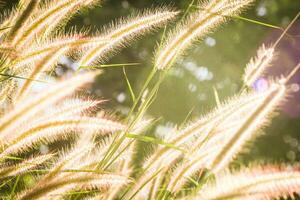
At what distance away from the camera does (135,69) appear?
6.98 meters

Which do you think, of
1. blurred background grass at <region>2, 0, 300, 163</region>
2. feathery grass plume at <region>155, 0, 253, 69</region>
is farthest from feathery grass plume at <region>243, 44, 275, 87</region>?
blurred background grass at <region>2, 0, 300, 163</region>

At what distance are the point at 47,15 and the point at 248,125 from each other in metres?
0.80

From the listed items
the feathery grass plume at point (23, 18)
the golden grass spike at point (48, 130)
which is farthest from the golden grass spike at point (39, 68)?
the golden grass spike at point (48, 130)

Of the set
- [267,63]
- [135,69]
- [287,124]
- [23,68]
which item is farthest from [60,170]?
[287,124]

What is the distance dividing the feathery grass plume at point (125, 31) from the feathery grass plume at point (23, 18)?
0.31 meters

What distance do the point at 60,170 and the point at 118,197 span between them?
0.22 meters

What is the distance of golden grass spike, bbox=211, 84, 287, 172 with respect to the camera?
35.9 inches

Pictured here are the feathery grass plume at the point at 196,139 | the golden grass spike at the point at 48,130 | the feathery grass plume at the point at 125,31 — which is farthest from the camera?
the feathery grass plume at the point at 125,31

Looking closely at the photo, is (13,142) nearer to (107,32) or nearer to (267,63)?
(107,32)

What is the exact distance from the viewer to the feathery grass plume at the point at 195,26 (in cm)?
154

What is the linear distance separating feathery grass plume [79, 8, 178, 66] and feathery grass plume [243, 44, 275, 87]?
345mm

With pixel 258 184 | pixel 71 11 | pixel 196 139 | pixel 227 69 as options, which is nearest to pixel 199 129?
pixel 196 139

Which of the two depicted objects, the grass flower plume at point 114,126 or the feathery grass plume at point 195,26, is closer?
the grass flower plume at point 114,126

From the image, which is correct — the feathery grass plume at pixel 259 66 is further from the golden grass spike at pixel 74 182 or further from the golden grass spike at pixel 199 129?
the golden grass spike at pixel 74 182
